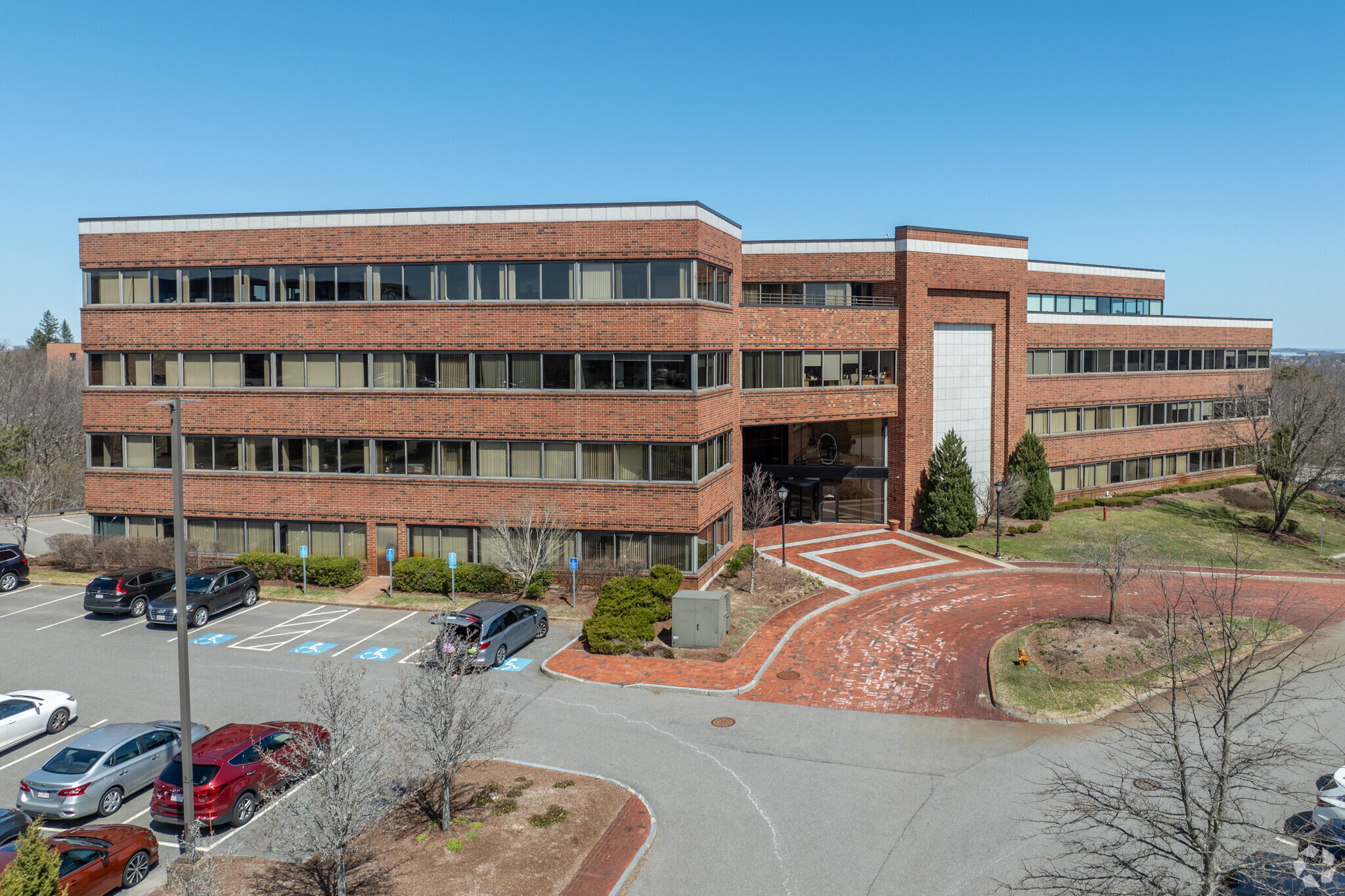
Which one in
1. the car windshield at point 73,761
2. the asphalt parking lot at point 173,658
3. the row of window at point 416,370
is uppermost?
the row of window at point 416,370

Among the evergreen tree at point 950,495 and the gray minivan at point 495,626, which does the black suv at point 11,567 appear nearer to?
the gray minivan at point 495,626

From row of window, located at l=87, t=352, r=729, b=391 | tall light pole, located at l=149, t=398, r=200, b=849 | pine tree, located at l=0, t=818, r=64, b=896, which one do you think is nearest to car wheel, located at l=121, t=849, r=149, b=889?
tall light pole, located at l=149, t=398, r=200, b=849

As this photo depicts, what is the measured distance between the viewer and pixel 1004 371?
151 feet

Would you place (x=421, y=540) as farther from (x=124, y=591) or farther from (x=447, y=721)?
(x=447, y=721)

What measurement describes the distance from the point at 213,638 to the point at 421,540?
27.3 feet

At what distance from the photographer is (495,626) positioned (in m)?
25.5

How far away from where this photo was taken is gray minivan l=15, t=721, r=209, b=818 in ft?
56.0

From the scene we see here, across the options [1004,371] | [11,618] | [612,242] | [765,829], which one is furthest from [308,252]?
[1004,371]

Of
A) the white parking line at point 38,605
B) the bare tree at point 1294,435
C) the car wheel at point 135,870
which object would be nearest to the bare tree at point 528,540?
the white parking line at point 38,605

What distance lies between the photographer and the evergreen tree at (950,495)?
42000 mm

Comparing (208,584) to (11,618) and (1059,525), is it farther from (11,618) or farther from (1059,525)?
(1059,525)

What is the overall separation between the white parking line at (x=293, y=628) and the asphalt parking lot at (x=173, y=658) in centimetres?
6

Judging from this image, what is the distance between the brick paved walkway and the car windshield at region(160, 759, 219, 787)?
749cm

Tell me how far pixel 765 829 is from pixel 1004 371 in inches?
1402
